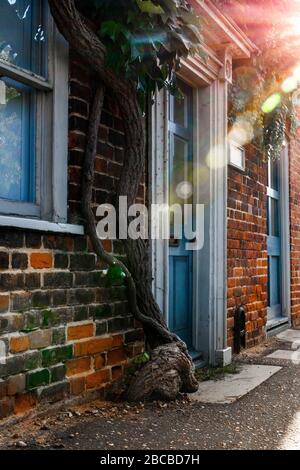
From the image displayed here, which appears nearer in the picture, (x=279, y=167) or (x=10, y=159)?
(x=10, y=159)

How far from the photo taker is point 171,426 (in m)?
3.14

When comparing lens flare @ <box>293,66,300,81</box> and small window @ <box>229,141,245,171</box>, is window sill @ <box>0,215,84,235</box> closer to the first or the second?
small window @ <box>229,141,245,171</box>

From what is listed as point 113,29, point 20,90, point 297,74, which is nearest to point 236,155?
point 297,74

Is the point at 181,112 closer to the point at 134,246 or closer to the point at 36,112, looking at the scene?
the point at 134,246

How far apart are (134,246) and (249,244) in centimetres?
270

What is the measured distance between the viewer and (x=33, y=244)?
302cm

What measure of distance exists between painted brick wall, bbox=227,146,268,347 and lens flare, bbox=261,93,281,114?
0.50m

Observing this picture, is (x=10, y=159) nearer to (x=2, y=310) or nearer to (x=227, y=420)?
(x=2, y=310)

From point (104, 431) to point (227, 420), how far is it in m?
0.80

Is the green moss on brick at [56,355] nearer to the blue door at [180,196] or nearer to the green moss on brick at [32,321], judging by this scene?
the green moss on brick at [32,321]

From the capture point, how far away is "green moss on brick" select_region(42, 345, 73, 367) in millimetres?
3088

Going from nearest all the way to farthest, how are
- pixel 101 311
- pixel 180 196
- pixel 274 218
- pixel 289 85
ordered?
pixel 101 311 → pixel 180 196 → pixel 289 85 → pixel 274 218

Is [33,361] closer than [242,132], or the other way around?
[33,361]
